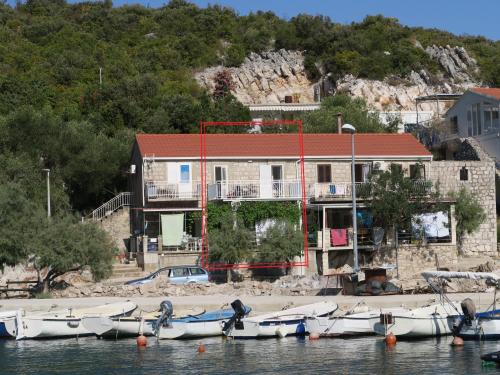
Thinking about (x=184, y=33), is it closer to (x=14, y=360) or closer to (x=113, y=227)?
(x=113, y=227)

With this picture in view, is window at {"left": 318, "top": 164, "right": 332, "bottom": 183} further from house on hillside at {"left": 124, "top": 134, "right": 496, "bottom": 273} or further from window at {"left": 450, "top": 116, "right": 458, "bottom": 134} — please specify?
window at {"left": 450, "top": 116, "right": 458, "bottom": 134}

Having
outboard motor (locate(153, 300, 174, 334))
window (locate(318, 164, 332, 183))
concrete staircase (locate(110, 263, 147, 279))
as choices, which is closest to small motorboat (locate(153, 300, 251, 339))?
outboard motor (locate(153, 300, 174, 334))

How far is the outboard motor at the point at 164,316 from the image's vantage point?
31.4 m

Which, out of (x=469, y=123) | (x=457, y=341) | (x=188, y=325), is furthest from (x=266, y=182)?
(x=457, y=341)

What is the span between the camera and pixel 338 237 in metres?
47.7

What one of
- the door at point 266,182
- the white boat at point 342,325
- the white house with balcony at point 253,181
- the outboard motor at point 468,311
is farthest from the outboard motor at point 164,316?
the door at point 266,182

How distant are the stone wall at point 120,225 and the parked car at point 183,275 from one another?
1065 cm

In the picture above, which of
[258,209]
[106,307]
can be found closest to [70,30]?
[258,209]

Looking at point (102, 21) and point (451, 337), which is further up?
point (102, 21)

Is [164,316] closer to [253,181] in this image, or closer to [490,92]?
[253,181]

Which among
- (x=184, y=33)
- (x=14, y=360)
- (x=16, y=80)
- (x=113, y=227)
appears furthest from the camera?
(x=184, y=33)

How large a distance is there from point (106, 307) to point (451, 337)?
12.4 metres

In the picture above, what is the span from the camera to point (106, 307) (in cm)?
3334

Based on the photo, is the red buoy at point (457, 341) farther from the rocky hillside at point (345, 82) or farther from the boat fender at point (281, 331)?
the rocky hillside at point (345, 82)
